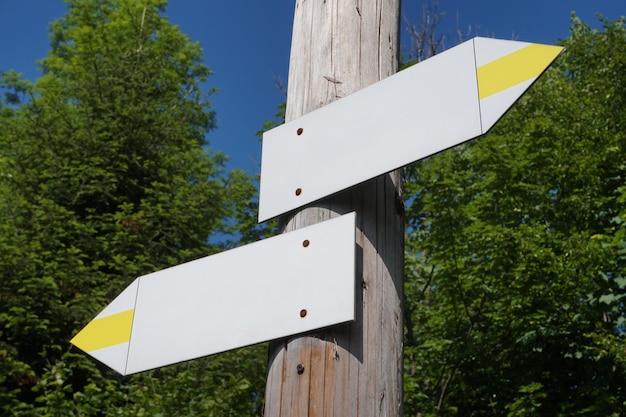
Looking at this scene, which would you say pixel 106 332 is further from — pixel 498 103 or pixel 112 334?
pixel 498 103

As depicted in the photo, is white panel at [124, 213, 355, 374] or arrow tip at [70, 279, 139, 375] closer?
white panel at [124, 213, 355, 374]

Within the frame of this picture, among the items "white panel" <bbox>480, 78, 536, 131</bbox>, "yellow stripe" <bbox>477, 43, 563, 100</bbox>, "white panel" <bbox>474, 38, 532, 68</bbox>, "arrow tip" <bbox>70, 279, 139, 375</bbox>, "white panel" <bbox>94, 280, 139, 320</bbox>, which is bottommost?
"arrow tip" <bbox>70, 279, 139, 375</bbox>

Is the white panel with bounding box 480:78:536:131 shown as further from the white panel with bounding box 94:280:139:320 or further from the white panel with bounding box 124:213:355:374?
the white panel with bounding box 94:280:139:320

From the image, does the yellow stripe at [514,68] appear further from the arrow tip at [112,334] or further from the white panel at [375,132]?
the arrow tip at [112,334]

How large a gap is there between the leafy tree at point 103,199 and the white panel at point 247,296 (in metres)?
5.82

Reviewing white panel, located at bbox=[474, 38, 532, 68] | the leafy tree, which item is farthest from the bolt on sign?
the leafy tree

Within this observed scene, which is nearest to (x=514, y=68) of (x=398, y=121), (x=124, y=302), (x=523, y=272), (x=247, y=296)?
(x=398, y=121)

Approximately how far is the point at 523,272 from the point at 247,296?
23.8 ft

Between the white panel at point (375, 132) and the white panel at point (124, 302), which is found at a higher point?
the white panel at point (375, 132)

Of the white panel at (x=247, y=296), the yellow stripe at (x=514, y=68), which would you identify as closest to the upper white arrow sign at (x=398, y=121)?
the yellow stripe at (x=514, y=68)

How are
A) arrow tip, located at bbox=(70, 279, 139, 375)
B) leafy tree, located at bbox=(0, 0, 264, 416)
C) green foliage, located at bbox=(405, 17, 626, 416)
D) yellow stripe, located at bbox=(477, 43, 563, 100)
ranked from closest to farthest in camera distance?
yellow stripe, located at bbox=(477, 43, 563, 100)
arrow tip, located at bbox=(70, 279, 139, 375)
green foliage, located at bbox=(405, 17, 626, 416)
leafy tree, located at bbox=(0, 0, 264, 416)

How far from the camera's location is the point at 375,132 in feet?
5.01

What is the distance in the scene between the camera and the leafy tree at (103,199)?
30.5ft

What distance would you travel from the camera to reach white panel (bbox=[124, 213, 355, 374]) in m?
1.39
